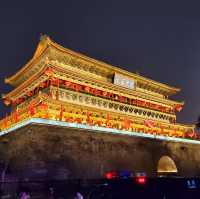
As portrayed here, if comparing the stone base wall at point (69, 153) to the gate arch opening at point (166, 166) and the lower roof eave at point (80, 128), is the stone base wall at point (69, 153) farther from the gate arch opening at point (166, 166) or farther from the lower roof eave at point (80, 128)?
the gate arch opening at point (166, 166)

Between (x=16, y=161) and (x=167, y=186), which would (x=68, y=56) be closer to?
(x=16, y=161)

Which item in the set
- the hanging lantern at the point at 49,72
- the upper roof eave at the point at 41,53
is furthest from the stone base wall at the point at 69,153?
the upper roof eave at the point at 41,53

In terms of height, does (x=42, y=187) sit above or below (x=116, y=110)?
below

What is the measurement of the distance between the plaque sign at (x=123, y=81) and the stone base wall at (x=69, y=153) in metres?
7.31

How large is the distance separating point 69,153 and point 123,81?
1315 centimetres

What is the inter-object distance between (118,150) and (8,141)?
9929 millimetres

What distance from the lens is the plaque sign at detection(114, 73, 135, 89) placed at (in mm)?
29453

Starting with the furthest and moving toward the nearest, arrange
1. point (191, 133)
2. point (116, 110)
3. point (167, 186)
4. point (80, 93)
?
point (191, 133)
point (116, 110)
point (80, 93)
point (167, 186)

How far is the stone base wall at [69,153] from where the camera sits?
727 inches

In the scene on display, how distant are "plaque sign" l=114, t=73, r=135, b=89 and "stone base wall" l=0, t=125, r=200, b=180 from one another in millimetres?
7312

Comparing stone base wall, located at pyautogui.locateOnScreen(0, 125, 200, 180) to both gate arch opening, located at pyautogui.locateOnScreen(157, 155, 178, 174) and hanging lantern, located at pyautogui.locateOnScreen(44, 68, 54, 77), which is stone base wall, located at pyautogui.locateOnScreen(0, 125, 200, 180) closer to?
gate arch opening, located at pyautogui.locateOnScreen(157, 155, 178, 174)

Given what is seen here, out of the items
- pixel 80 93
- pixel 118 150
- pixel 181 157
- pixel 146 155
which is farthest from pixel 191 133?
pixel 80 93

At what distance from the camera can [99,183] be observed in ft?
46.0

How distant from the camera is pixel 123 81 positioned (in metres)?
30.0
